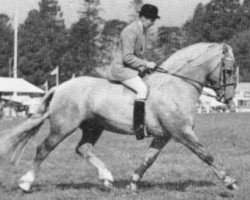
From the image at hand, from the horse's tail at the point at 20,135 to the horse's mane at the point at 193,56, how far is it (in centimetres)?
231

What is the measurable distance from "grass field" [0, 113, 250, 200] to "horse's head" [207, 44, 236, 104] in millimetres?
1696

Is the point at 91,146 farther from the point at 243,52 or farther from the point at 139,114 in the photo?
the point at 243,52

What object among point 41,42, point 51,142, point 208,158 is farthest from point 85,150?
point 41,42

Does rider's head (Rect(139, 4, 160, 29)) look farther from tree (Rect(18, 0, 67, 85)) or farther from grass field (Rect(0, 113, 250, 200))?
tree (Rect(18, 0, 67, 85))

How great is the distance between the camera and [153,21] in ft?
35.6

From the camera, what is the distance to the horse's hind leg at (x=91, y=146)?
437 inches

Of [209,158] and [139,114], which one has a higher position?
[139,114]

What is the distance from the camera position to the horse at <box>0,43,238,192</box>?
33.8ft

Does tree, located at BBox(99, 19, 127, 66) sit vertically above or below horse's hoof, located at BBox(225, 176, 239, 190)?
below

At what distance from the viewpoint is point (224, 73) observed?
10664 mm

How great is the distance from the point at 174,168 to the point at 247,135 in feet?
36.6

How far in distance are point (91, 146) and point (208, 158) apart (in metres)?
2.46

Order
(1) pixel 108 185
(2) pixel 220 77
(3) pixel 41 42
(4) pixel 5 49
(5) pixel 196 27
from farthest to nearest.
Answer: (5) pixel 196 27 → (4) pixel 5 49 → (3) pixel 41 42 → (1) pixel 108 185 → (2) pixel 220 77

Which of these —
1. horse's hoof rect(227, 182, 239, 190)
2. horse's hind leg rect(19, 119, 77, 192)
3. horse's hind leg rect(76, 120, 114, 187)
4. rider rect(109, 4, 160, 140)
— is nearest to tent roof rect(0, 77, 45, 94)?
horse's hind leg rect(76, 120, 114, 187)
